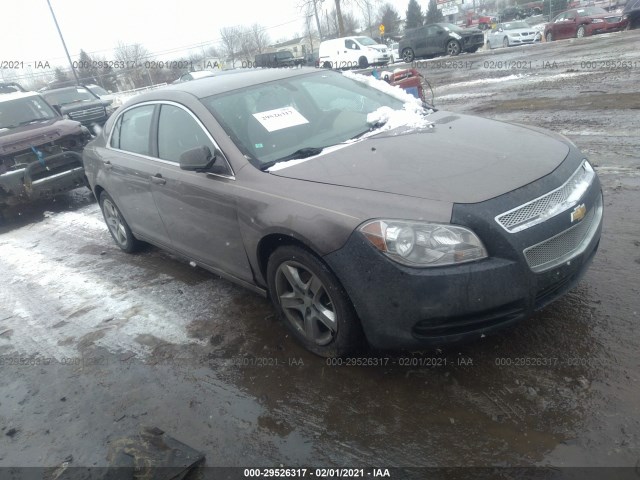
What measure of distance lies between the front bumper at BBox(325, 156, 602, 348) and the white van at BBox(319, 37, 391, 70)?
25571 millimetres

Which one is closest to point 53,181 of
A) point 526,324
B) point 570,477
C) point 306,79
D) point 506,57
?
point 306,79

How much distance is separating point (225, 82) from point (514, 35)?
82.3 feet

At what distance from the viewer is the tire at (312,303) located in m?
2.78

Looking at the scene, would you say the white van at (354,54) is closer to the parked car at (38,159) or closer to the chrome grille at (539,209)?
the parked car at (38,159)

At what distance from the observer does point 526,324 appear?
10.2 ft

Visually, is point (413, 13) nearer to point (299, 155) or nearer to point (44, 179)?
point (44, 179)

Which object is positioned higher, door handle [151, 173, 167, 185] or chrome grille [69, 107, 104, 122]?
chrome grille [69, 107, 104, 122]

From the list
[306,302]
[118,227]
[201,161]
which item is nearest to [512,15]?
[118,227]

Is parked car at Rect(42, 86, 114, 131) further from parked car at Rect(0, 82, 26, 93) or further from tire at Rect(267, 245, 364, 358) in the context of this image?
tire at Rect(267, 245, 364, 358)

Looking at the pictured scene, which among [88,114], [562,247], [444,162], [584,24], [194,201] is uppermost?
[88,114]

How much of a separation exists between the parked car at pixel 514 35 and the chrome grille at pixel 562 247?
83.7 feet

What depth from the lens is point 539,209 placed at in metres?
2.54

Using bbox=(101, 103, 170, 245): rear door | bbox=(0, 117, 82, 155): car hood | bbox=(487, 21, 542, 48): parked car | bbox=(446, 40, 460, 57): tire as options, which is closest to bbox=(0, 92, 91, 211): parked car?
bbox=(0, 117, 82, 155): car hood

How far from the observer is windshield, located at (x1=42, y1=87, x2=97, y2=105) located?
52.9 ft
